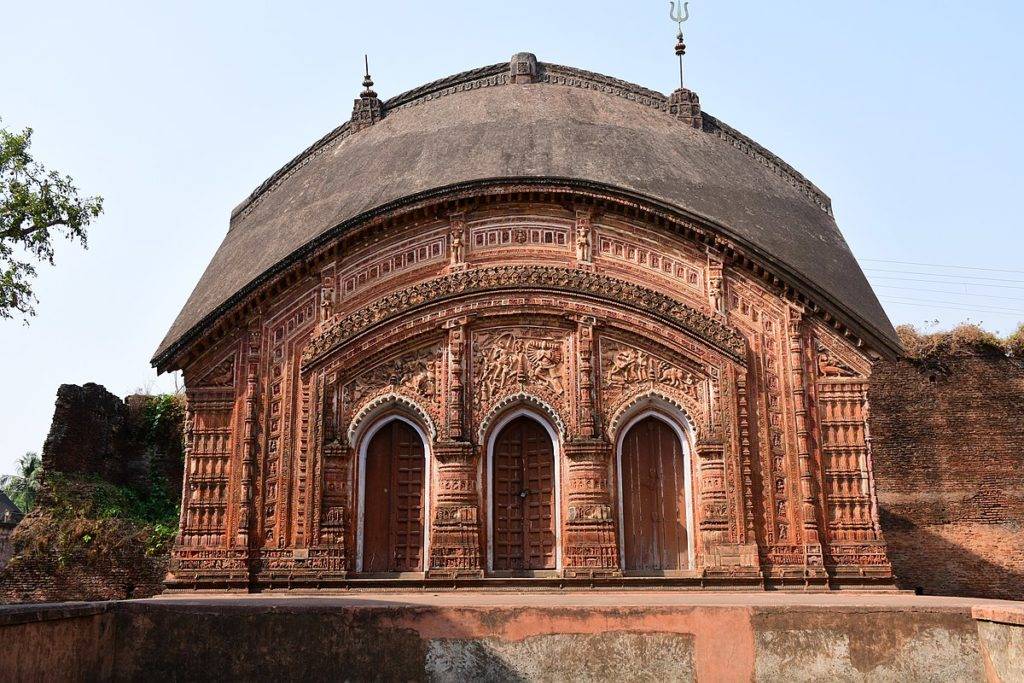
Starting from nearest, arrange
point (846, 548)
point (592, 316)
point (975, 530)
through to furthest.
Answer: point (846, 548) < point (592, 316) < point (975, 530)

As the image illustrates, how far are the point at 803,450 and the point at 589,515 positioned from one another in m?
2.83

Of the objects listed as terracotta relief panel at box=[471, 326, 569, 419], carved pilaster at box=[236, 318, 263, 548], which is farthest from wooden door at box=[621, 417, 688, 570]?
carved pilaster at box=[236, 318, 263, 548]

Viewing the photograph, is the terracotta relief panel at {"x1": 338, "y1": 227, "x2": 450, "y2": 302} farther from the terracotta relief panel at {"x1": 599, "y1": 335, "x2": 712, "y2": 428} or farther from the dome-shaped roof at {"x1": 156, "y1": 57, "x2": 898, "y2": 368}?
the terracotta relief panel at {"x1": 599, "y1": 335, "x2": 712, "y2": 428}

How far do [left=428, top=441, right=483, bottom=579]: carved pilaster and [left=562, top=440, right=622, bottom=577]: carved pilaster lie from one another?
3.83ft

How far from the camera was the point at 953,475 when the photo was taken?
17.7 m

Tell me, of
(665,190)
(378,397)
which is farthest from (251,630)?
(665,190)

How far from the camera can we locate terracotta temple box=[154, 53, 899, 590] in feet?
41.1

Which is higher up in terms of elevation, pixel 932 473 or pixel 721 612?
pixel 932 473

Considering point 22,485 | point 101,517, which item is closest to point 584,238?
point 101,517

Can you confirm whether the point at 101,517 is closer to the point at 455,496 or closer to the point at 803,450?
the point at 455,496

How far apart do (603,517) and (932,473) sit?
322 inches

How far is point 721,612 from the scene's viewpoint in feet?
27.4

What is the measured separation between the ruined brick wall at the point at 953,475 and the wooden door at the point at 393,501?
9080 millimetres

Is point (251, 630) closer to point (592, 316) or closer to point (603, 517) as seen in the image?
point (603, 517)
